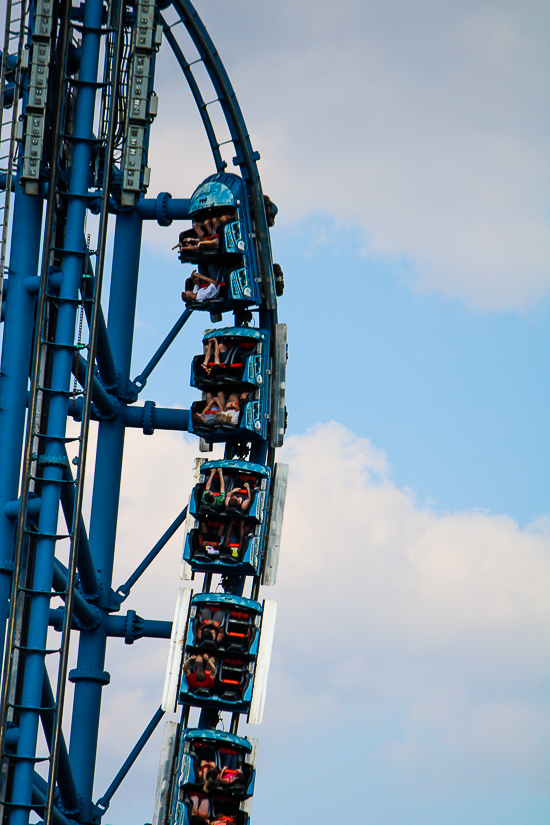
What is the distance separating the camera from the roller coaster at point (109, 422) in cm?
2423

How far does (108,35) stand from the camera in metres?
27.1

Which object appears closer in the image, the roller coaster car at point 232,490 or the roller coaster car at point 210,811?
the roller coaster car at point 210,811

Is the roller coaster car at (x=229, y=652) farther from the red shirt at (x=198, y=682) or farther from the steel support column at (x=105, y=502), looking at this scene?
the steel support column at (x=105, y=502)

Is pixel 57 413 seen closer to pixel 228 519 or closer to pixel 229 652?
pixel 228 519

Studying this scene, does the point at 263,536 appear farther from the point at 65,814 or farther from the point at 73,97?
the point at 73,97

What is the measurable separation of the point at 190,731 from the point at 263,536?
3.66 metres

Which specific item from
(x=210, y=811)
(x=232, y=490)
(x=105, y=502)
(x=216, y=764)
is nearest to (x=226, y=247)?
(x=232, y=490)

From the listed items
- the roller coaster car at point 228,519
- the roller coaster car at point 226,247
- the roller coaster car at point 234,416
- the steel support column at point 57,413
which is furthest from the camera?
the roller coaster car at point 226,247

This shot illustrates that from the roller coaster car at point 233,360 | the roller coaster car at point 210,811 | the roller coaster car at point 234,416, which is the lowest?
the roller coaster car at point 210,811

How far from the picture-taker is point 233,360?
27.0 metres

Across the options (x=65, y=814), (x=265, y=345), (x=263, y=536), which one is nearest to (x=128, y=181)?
(x=265, y=345)

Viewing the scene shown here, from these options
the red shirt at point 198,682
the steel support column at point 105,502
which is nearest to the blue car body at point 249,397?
the steel support column at point 105,502

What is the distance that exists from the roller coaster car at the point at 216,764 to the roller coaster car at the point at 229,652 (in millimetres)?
585

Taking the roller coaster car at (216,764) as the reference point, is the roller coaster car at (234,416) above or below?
above
